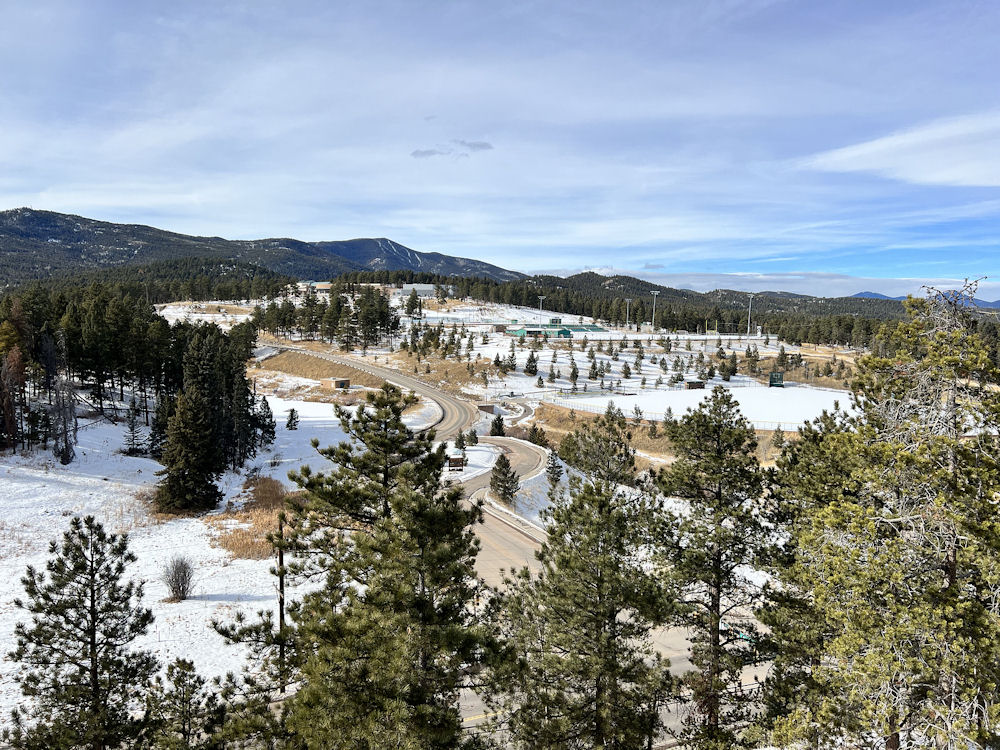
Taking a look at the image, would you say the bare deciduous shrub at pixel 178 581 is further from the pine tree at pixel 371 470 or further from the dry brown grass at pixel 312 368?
the dry brown grass at pixel 312 368

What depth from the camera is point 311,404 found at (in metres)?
70.5

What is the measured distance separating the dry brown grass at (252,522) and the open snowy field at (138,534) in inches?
22.4

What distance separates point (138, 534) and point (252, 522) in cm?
580

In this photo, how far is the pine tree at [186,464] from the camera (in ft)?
113

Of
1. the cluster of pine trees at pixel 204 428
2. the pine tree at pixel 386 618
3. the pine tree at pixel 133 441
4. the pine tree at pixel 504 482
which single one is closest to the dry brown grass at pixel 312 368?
the cluster of pine trees at pixel 204 428

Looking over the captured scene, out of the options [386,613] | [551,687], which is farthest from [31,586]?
[551,687]

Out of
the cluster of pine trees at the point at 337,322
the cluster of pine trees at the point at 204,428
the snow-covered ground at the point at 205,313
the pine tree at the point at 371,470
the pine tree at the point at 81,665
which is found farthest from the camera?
the snow-covered ground at the point at 205,313

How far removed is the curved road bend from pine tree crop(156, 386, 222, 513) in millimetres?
15465

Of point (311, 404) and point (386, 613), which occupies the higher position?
point (386, 613)

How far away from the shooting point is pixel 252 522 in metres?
33.0

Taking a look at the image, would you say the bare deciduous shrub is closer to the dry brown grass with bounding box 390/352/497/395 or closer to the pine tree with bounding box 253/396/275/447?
the pine tree with bounding box 253/396/275/447

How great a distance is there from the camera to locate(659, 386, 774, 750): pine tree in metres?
11.9

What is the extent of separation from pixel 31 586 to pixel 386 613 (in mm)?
8103

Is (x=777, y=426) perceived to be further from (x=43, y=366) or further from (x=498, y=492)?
(x=43, y=366)
